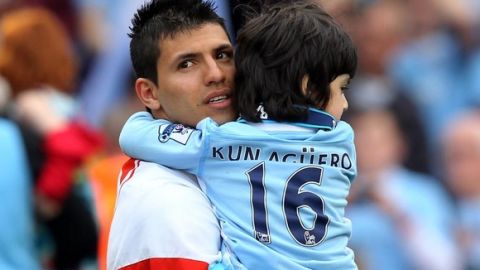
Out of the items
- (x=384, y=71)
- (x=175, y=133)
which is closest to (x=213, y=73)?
(x=175, y=133)

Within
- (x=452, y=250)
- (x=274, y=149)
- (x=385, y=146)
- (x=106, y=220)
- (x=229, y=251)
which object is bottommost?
(x=452, y=250)

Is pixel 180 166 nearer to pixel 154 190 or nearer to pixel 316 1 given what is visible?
pixel 154 190

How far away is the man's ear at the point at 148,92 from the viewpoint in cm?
334

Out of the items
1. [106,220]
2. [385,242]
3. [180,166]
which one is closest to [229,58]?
[180,166]

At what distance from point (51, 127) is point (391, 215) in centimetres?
219

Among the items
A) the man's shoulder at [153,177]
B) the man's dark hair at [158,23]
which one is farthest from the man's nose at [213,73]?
the man's shoulder at [153,177]

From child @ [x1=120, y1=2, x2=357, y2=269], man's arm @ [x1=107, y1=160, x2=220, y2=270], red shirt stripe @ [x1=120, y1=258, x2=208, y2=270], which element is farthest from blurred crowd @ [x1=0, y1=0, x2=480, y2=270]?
red shirt stripe @ [x1=120, y1=258, x2=208, y2=270]

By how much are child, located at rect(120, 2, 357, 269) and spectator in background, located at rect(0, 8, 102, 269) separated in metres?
2.18

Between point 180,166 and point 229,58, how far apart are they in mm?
301

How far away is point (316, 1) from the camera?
11.5 ft

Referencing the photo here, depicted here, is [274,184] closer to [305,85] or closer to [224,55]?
[305,85]

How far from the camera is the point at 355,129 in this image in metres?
7.20

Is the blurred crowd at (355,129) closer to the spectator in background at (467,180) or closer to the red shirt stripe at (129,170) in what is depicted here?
the spectator in background at (467,180)

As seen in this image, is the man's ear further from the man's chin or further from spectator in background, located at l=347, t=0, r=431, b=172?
spectator in background, located at l=347, t=0, r=431, b=172
